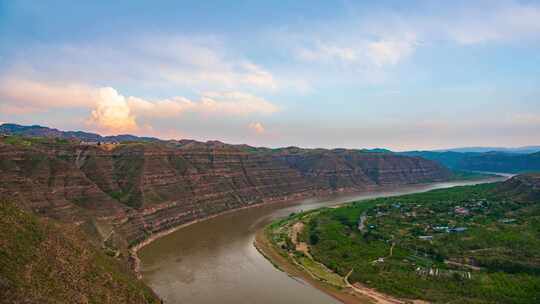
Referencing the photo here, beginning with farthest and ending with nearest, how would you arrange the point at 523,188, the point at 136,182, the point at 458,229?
the point at 523,188, the point at 136,182, the point at 458,229

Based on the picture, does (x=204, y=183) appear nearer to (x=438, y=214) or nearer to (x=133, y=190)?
(x=133, y=190)

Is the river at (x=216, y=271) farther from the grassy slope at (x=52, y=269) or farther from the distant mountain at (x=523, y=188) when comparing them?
the distant mountain at (x=523, y=188)

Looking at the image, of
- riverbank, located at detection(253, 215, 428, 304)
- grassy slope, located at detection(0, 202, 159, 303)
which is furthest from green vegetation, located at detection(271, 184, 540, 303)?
grassy slope, located at detection(0, 202, 159, 303)

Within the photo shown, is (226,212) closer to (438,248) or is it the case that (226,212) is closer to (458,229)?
(458,229)

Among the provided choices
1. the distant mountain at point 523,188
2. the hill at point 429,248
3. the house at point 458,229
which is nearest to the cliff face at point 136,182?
the hill at point 429,248

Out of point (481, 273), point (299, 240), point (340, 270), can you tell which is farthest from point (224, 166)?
point (481, 273)

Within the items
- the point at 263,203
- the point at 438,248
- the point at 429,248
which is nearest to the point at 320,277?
the point at 429,248
